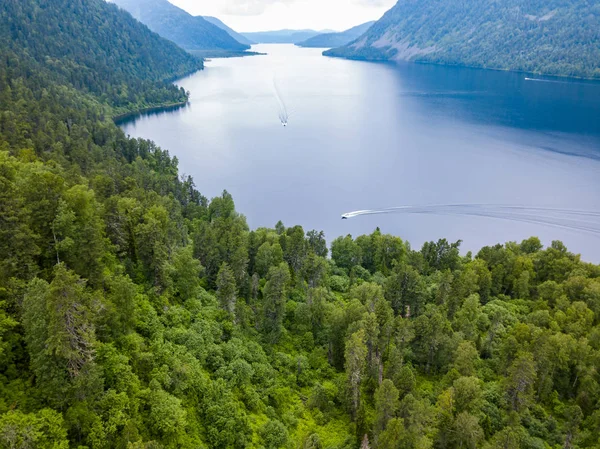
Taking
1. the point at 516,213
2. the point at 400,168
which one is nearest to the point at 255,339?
the point at 516,213

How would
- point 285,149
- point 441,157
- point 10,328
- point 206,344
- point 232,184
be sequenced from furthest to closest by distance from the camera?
point 285,149, point 441,157, point 232,184, point 206,344, point 10,328

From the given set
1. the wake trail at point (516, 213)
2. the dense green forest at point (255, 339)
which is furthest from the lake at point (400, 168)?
the dense green forest at point (255, 339)

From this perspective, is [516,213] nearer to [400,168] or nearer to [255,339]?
[400,168]

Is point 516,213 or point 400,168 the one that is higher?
point 400,168

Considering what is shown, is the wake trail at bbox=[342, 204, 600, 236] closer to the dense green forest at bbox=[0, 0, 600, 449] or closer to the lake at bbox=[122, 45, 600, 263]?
the lake at bbox=[122, 45, 600, 263]

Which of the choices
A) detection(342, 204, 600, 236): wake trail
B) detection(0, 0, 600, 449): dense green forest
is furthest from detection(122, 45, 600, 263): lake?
detection(0, 0, 600, 449): dense green forest

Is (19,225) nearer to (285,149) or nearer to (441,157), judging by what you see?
(285,149)

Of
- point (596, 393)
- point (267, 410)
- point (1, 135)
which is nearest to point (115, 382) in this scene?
point (267, 410)

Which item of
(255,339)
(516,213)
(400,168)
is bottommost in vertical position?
(255,339)
